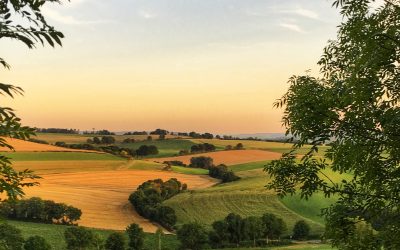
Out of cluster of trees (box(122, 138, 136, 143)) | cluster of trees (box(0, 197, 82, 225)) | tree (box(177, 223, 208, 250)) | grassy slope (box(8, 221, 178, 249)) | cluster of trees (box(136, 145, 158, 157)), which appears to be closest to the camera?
grassy slope (box(8, 221, 178, 249))

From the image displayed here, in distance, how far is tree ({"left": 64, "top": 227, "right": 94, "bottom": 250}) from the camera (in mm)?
72375

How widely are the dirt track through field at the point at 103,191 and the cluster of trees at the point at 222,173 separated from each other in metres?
4.08

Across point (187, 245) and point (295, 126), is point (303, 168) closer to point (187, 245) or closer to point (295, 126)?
point (295, 126)

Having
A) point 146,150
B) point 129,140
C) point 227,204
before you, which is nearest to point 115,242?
point 227,204

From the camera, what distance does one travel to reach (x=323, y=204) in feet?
319

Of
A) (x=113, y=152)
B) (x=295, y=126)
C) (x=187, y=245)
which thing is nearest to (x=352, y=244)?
(x=295, y=126)

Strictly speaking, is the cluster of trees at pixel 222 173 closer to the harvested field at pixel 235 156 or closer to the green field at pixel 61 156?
the harvested field at pixel 235 156

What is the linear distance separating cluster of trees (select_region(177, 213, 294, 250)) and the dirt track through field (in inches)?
500

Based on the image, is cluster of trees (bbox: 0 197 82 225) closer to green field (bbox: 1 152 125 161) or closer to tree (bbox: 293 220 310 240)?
green field (bbox: 1 152 125 161)

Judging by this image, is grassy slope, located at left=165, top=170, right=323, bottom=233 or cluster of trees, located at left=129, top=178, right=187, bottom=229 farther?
grassy slope, located at left=165, top=170, right=323, bottom=233

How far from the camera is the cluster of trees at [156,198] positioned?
90.5m

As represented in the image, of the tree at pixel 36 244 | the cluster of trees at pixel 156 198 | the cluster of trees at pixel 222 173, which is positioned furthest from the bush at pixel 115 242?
the cluster of trees at pixel 222 173

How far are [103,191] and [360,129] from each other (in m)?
98.4

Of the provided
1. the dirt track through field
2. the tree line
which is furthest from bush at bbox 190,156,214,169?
the tree line
